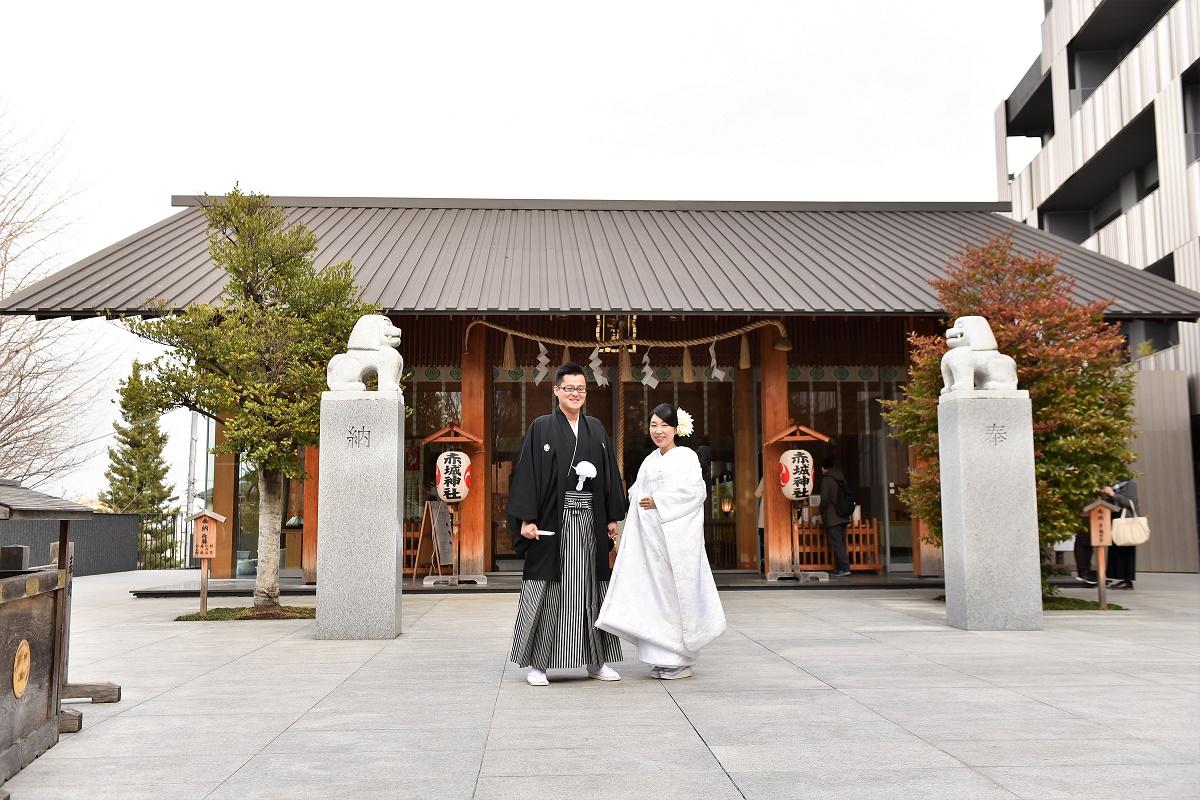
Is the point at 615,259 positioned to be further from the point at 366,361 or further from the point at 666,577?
the point at 666,577

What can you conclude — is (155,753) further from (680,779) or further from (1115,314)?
(1115,314)

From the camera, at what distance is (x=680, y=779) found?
3.77 meters

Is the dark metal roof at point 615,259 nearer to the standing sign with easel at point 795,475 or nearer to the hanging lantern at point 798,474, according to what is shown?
the standing sign with easel at point 795,475

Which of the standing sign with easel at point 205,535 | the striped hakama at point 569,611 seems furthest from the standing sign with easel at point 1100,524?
the standing sign with easel at point 205,535

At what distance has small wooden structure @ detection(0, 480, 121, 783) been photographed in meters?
3.88

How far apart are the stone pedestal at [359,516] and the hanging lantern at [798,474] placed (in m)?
6.52

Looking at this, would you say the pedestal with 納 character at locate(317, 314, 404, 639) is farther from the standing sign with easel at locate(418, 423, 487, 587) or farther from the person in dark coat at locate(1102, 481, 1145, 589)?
the person in dark coat at locate(1102, 481, 1145, 589)

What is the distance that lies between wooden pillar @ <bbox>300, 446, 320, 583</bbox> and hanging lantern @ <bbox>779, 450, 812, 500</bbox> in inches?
265

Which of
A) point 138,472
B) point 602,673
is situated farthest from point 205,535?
point 138,472

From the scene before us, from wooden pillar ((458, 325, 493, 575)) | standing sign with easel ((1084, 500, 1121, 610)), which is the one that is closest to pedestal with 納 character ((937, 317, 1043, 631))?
standing sign with easel ((1084, 500, 1121, 610))

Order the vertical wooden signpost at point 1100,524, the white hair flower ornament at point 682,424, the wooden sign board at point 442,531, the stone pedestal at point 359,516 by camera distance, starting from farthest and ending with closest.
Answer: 1. the wooden sign board at point 442,531
2. the vertical wooden signpost at point 1100,524
3. the stone pedestal at point 359,516
4. the white hair flower ornament at point 682,424

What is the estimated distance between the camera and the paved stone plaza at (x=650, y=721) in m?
3.75

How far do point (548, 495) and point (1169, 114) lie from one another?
18.1m

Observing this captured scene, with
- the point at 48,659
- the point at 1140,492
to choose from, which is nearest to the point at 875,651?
the point at 48,659
